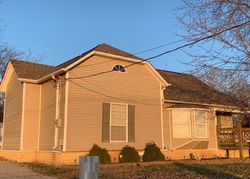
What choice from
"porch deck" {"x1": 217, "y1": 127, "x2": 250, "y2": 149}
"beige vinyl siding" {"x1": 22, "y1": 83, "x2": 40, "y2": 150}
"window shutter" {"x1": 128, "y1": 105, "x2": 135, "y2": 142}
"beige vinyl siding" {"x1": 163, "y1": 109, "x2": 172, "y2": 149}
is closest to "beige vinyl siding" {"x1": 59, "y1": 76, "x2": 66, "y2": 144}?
"beige vinyl siding" {"x1": 22, "y1": 83, "x2": 40, "y2": 150}

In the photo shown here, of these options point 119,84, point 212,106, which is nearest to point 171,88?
point 212,106

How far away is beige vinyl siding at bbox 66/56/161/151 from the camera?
18672 millimetres

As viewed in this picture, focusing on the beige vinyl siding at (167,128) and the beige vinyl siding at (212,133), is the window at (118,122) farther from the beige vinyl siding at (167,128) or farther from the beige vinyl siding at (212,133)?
the beige vinyl siding at (212,133)

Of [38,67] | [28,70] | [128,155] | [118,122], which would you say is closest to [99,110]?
[118,122]

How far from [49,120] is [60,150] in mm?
2530

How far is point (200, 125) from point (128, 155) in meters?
6.88

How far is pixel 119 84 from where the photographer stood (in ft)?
68.1

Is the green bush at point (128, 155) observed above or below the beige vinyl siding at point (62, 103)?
below

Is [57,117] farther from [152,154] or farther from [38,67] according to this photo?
[38,67]

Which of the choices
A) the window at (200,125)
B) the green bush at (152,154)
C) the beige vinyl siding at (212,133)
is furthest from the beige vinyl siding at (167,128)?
the beige vinyl siding at (212,133)

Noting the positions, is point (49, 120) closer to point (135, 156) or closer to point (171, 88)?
point (135, 156)

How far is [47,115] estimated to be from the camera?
20484 mm

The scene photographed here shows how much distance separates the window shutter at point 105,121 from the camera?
1944 cm

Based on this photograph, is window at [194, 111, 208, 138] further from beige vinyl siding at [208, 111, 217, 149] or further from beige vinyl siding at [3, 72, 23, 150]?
beige vinyl siding at [3, 72, 23, 150]
